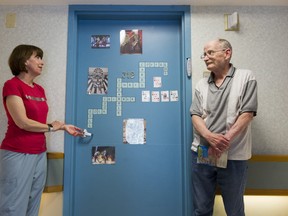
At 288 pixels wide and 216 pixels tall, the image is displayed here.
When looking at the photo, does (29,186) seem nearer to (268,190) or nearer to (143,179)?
(143,179)

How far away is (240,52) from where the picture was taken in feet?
7.02

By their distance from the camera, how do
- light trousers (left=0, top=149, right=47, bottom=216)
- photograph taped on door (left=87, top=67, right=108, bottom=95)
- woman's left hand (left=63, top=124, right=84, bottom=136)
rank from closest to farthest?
light trousers (left=0, top=149, right=47, bottom=216) → woman's left hand (left=63, top=124, right=84, bottom=136) → photograph taped on door (left=87, top=67, right=108, bottom=95)

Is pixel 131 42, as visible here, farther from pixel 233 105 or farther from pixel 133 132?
pixel 233 105

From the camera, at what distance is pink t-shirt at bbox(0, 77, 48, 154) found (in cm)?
156

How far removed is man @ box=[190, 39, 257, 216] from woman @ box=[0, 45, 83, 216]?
105 cm

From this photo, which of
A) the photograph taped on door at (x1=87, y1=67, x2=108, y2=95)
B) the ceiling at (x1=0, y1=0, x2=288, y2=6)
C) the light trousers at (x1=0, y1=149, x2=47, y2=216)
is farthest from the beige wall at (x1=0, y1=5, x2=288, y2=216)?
the light trousers at (x1=0, y1=149, x2=47, y2=216)

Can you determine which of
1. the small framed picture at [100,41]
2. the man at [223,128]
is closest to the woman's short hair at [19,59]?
the small framed picture at [100,41]

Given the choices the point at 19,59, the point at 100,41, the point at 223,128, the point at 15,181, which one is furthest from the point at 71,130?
the point at 223,128

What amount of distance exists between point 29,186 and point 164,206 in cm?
110

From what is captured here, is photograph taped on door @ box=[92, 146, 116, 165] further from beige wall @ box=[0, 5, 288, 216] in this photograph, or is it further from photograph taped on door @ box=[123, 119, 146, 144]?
beige wall @ box=[0, 5, 288, 216]

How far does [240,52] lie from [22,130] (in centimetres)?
180

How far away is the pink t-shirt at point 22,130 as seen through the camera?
1561mm

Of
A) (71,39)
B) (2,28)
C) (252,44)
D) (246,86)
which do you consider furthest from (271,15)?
(2,28)

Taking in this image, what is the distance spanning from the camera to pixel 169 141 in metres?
2.17
